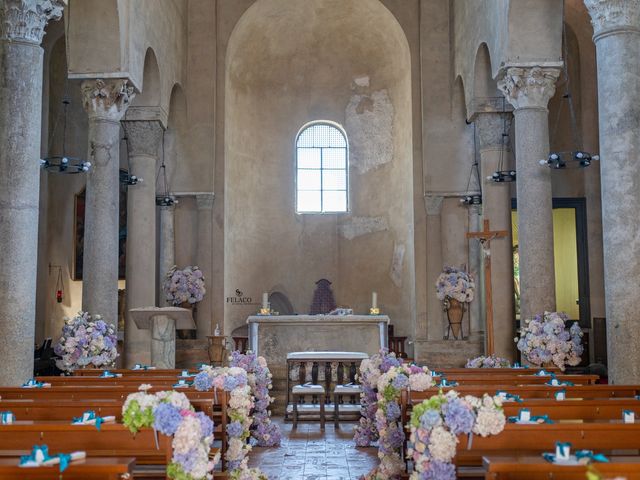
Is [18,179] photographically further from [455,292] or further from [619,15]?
[455,292]

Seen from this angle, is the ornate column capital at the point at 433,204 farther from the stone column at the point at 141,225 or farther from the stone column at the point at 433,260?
the stone column at the point at 141,225

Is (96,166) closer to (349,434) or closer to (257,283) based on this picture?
(349,434)

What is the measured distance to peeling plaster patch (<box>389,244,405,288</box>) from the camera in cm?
2044

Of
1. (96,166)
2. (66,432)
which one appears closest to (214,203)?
(96,166)

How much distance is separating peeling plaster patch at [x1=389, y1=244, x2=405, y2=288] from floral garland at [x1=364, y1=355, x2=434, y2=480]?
11.5 m

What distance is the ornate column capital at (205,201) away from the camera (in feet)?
62.6

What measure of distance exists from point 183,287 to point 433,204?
6153 millimetres

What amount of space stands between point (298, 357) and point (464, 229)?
7.13 metres

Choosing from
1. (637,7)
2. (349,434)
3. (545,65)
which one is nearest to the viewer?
(637,7)

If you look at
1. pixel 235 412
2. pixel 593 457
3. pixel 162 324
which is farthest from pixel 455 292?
pixel 593 457

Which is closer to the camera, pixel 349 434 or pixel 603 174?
pixel 603 174

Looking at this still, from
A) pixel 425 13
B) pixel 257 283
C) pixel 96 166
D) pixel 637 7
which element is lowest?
pixel 257 283

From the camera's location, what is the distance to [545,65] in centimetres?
1316

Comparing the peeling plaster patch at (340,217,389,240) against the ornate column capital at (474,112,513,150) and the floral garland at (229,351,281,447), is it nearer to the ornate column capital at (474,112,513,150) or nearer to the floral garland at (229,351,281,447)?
the ornate column capital at (474,112,513,150)
